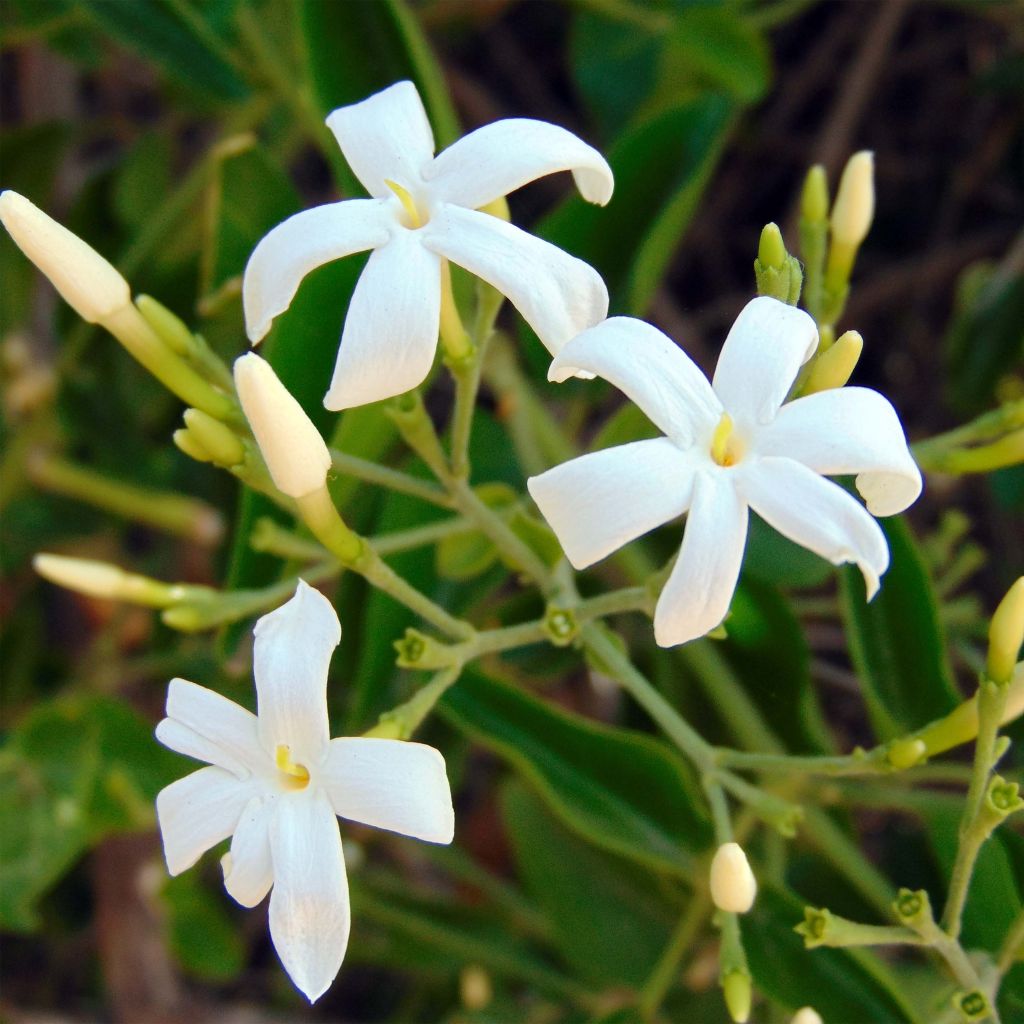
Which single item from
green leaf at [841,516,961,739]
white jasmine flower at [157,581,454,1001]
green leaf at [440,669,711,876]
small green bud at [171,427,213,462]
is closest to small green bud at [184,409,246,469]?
small green bud at [171,427,213,462]

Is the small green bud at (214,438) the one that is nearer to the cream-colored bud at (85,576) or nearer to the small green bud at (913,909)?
the cream-colored bud at (85,576)

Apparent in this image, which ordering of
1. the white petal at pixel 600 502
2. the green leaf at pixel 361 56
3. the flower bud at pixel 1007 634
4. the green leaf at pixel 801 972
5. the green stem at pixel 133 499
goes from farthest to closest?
1. the green stem at pixel 133 499
2. the green leaf at pixel 361 56
3. the green leaf at pixel 801 972
4. the flower bud at pixel 1007 634
5. the white petal at pixel 600 502

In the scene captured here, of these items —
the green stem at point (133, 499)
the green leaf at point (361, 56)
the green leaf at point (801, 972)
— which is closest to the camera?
the green leaf at point (801, 972)

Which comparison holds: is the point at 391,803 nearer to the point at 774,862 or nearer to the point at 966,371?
the point at 774,862

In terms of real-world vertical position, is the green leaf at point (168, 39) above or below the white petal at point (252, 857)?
above

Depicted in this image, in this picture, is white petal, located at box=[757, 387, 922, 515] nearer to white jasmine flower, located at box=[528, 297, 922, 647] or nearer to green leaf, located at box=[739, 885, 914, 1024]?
white jasmine flower, located at box=[528, 297, 922, 647]

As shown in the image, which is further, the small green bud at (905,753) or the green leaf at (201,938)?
the green leaf at (201,938)

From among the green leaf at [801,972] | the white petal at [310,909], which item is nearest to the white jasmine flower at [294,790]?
the white petal at [310,909]

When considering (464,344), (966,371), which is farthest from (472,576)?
(966,371)
